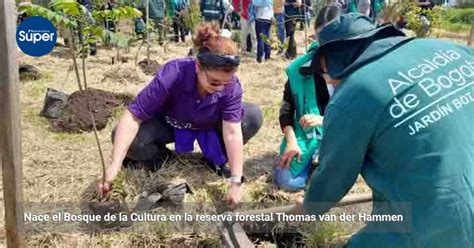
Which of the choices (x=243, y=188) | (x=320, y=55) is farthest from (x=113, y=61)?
(x=320, y=55)

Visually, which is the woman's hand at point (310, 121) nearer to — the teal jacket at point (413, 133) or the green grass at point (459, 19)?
the teal jacket at point (413, 133)

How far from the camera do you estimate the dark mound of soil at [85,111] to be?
3.83 meters

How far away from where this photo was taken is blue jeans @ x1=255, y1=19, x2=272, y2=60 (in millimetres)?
7165

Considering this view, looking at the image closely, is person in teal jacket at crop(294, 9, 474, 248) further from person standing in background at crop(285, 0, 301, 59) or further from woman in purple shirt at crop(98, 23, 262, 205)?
person standing in background at crop(285, 0, 301, 59)

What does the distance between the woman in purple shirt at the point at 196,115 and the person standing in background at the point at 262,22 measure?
4.17 meters

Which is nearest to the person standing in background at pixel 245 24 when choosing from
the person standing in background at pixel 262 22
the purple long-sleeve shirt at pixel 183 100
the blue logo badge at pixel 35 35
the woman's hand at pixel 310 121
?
the person standing in background at pixel 262 22

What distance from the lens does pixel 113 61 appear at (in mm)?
6566

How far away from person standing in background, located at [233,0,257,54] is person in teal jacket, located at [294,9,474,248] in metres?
6.26

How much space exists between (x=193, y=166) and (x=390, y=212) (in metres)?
1.67

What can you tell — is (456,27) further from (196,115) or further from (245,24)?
(196,115)

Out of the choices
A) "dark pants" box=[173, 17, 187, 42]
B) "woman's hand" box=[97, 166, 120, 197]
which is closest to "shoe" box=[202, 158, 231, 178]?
"woman's hand" box=[97, 166, 120, 197]

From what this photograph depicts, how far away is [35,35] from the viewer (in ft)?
6.29

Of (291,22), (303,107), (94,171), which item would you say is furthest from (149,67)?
(303,107)

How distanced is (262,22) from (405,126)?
6045mm
